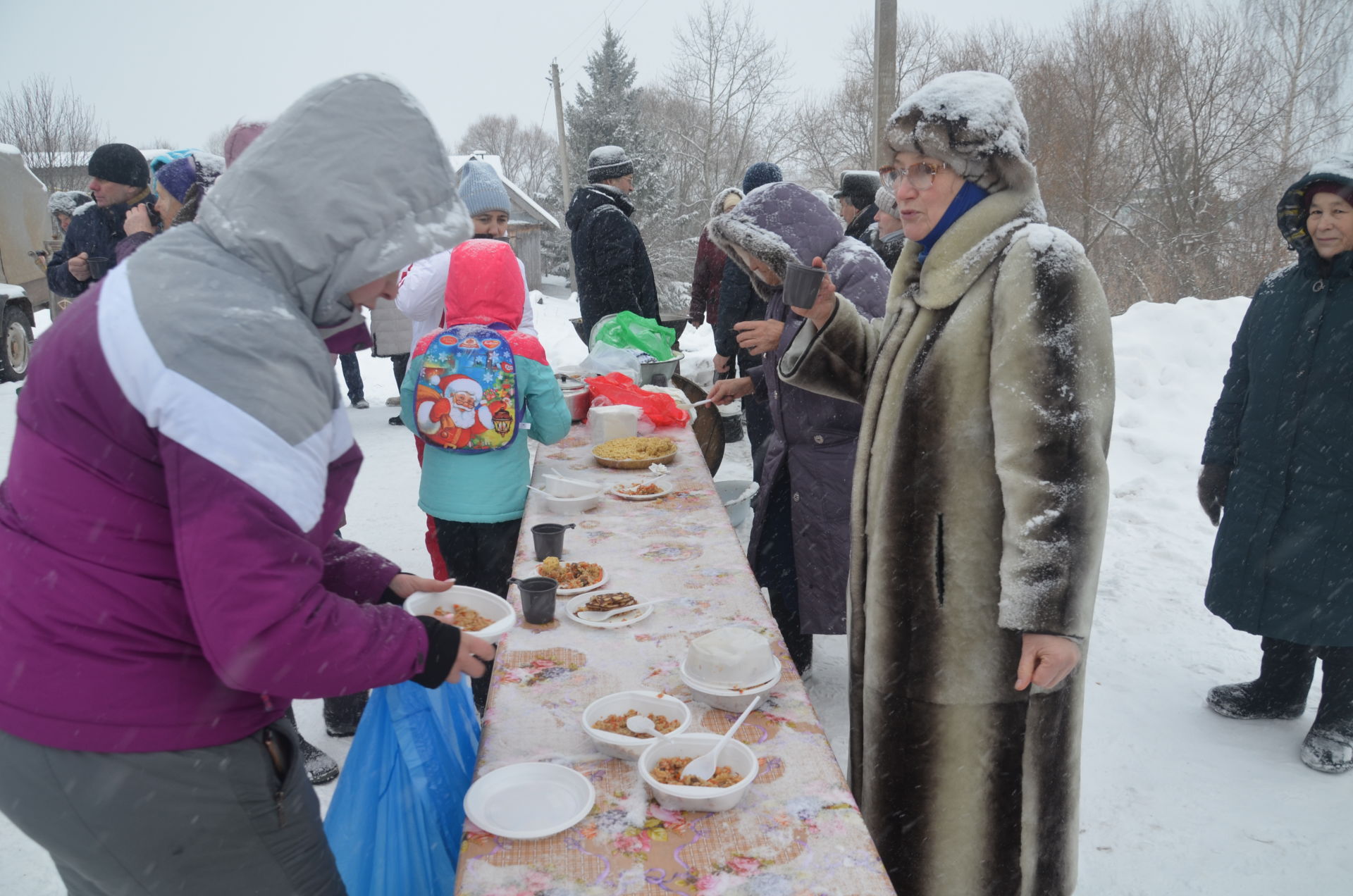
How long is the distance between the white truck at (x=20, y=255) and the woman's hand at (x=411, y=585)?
504 inches

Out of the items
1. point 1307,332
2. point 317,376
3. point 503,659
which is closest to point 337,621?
point 317,376

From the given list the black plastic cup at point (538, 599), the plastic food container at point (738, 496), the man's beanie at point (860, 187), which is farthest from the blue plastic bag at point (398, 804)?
the man's beanie at point (860, 187)

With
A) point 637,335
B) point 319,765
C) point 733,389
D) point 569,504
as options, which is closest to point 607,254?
point 637,335

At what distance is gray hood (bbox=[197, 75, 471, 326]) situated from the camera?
49.3 inches

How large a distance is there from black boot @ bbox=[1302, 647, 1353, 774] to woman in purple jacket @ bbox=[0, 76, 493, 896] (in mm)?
3564

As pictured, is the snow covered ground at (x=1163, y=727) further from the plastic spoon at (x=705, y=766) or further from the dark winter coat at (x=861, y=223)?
the plastic spoon at (x=705, y=766)

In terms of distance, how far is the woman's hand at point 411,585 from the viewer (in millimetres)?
1867

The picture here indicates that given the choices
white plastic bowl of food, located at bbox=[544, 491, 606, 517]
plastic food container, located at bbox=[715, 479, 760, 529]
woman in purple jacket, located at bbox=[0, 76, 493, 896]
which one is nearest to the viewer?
woman in purple jacket, located at bbox=[0, 76, 493, 896]

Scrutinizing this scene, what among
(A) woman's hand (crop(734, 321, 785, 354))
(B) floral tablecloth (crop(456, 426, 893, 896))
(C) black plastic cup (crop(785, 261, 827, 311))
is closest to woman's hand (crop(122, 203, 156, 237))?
(B) floral tablecloth (crop(456, 426, 893, 896))

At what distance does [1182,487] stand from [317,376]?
6.47 m

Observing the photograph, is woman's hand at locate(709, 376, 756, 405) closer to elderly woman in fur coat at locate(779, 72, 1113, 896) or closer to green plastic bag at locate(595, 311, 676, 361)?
green plastic bag at locate(595, 311, 676, 361)

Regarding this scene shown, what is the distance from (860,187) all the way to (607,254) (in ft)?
6.44

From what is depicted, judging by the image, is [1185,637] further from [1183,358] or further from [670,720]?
[1183,358]

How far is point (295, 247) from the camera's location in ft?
4.10
